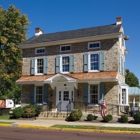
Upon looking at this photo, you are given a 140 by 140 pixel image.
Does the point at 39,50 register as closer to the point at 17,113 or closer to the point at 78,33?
the point at 78,33

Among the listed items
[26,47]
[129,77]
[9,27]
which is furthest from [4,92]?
[129,77]

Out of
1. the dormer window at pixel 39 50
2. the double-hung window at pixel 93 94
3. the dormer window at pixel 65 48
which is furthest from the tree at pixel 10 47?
the double-hung window at pixel 93 94

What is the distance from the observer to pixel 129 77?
186 feet

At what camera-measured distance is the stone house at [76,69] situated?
20016 mm

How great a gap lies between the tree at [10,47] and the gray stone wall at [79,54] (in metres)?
7.75

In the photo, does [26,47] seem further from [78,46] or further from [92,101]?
[92,101]

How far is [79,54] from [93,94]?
4.15 meters

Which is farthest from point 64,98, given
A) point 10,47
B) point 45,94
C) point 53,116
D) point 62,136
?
point 10,47

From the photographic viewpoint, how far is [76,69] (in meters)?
21.6

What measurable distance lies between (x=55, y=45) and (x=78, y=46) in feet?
8.35

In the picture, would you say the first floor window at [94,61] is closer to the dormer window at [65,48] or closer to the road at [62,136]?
the dormer window at [65,48]

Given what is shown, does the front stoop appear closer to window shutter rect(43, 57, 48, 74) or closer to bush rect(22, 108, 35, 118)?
bush rect(22, 108, 35, 118)

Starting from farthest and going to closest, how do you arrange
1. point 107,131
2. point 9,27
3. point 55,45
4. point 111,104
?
1. point 9,27
2. point 55,45
3. point 111,104
4. point 107,131

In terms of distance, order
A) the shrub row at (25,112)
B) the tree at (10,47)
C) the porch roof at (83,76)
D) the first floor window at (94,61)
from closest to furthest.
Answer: the porch roof at (83,76) → the shrub row at (25,112) → the first floor window at (94,61) → the tree at (10,47)
